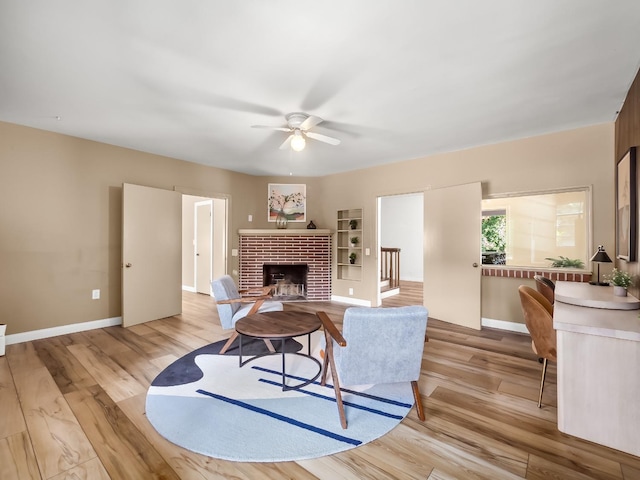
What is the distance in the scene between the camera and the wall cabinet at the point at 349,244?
5516 millimetres

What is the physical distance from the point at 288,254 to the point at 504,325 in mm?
3593

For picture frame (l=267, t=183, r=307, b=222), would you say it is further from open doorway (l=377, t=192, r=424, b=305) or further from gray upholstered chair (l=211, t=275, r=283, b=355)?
open doorway (l=377, t=192, r=424, b=305)

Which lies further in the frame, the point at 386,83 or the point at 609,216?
the point at 609,216

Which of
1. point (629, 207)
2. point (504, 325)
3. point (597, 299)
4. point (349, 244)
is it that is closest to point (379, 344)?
point (597, 299)

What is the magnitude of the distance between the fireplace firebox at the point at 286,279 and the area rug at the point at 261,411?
2.97m

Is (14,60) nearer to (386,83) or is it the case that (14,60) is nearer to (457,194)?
→ (386,83)

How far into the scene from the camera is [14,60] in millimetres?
2123

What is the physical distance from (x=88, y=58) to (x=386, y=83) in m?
2.19

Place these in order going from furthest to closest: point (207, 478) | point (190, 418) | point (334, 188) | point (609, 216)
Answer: point (334, 188) < point (609, 216) < point (190, 418) < point (207, 478)

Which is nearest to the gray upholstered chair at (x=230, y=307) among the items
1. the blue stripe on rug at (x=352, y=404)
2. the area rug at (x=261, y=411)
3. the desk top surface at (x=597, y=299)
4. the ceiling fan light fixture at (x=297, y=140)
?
the area rug at (x=261, y=411)

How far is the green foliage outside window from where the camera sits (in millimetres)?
4227

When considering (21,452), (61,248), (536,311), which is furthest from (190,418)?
(61,248)

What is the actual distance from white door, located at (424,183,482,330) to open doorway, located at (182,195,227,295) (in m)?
3.56

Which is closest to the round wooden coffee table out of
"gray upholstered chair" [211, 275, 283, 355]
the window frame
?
"gray upholstered chair" [211, 275, 283, 355]
